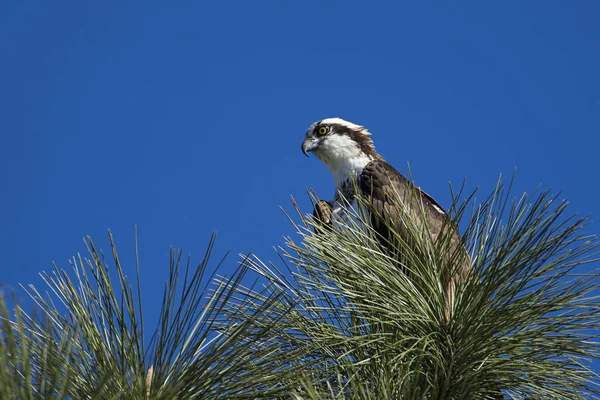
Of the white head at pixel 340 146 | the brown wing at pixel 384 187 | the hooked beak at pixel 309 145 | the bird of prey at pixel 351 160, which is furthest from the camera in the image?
the hooked beak at pixel 309 145

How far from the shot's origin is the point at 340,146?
26.2 feet

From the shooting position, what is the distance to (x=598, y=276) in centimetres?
388

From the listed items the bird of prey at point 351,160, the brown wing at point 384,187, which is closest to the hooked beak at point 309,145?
the bird of prey at point 351,160

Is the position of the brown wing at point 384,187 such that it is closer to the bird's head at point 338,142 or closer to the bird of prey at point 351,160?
the bird of prey at point 351,160

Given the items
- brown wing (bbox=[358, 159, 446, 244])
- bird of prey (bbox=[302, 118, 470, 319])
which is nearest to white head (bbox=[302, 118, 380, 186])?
bird of prey (bbox=[302, 118, 470, 319])

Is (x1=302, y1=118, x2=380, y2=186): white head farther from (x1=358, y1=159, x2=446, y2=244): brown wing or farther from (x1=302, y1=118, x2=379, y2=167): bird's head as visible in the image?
(x1=358, y1=159, x2=446, y2=244): brown wing

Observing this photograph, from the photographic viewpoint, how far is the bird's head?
7.92 metres

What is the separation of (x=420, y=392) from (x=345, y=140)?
177 inches

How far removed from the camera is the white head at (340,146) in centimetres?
784

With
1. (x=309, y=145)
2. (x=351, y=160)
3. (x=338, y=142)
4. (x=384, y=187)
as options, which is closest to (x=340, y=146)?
(x=338, y=142)

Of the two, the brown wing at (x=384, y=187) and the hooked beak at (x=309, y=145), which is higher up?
the hooked beak at (x=309, y=145)

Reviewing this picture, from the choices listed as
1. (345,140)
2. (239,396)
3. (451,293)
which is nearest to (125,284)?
(239,396)

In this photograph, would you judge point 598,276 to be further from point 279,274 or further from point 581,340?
point 279,274

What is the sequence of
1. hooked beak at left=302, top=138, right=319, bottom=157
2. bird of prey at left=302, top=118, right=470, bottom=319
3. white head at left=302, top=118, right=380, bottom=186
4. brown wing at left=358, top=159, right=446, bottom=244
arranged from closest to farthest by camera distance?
brown wing at left=358, top=159, right=446, bottom=244, bird of prey at left=302, top=118, right=470, bottom=319, white head at left=302, top=118, right=380, bottom=186, hooked beak at left=302, top=138, right=319, bottom=157
